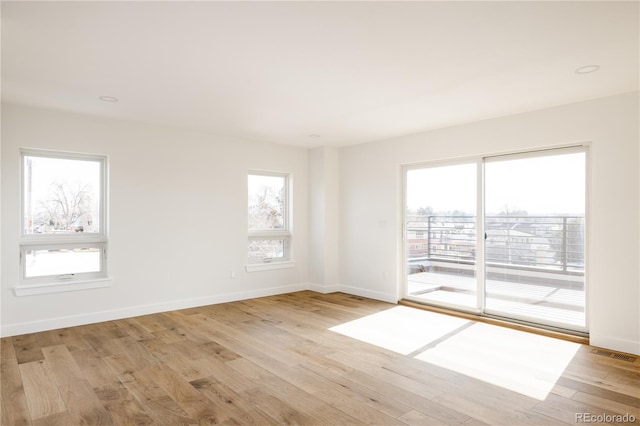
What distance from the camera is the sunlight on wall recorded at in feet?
10.1

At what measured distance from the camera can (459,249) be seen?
16.9ft

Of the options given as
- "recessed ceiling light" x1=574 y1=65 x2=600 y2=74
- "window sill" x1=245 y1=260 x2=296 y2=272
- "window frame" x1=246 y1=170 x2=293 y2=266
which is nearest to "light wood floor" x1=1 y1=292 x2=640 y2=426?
"window sill" x1=245 y1=260 x2=296 y2=272

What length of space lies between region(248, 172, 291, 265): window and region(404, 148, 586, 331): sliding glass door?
2114 millimetres

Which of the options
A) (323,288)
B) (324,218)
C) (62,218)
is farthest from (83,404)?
(324,218)

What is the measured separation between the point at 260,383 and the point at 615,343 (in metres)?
3.45

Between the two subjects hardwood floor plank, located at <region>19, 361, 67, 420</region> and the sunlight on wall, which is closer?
hardwood floor plank, located at <region>19, 361, 67, 420</region>

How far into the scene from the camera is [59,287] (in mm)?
4414

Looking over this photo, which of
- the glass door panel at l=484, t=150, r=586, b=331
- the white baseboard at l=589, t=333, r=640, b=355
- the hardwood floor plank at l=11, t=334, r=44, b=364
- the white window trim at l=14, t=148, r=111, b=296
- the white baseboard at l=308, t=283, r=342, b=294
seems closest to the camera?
the hardwood floor plank at l=11, t=334, r=44, b=364

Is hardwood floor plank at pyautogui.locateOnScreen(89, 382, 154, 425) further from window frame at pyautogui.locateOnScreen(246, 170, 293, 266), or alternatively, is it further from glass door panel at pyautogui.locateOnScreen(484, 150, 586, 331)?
glass door panel at pyautogui.locateOnScreen(484, 150, 586, 331)

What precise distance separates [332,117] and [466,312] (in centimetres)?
308

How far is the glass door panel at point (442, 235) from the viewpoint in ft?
16.6

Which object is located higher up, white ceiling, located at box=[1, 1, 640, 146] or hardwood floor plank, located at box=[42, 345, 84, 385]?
white ceiling, located at box=[1, 1, 640, 146]

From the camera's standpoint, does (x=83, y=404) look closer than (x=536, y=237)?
Yes

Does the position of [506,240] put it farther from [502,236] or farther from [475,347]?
[475,347]
